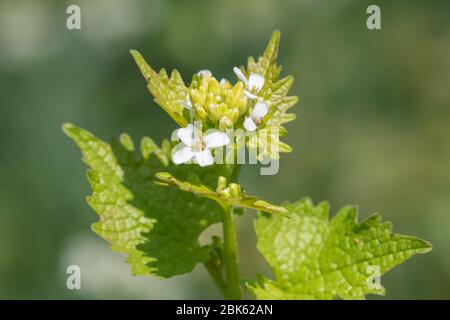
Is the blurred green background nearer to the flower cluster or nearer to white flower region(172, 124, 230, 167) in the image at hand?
the flower cluster

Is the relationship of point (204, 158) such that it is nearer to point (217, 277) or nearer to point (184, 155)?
point (184, 155)

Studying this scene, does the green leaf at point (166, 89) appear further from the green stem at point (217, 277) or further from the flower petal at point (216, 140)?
the green stem at point (217, 277)

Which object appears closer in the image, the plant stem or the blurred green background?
the plant stem

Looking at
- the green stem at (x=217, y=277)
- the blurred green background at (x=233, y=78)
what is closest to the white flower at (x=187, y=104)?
the green stem at (x=217, y=277)

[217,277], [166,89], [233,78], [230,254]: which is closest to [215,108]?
[166,89]

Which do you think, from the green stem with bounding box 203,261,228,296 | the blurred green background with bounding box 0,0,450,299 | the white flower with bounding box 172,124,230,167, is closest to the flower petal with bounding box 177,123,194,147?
the white flower with bounding box 172,124,230,167
